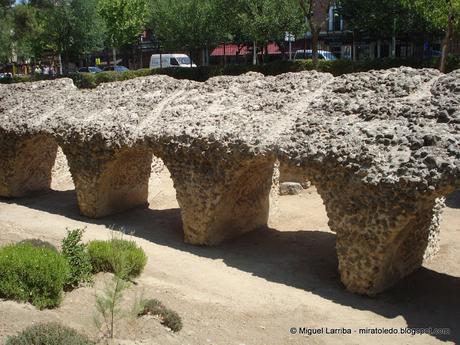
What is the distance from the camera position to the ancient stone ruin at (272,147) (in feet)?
26.0

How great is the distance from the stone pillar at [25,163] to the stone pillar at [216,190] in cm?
522

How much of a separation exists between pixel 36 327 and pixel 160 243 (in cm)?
520

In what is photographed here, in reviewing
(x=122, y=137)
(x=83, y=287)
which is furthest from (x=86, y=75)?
(x=83, y=287)

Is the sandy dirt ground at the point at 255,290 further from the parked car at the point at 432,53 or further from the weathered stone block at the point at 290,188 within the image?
the parked car at the point at 432,53

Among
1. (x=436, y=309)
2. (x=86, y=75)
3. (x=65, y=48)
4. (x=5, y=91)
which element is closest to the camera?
(x=436, y=309)

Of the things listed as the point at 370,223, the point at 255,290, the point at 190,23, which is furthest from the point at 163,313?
the point at 190,23

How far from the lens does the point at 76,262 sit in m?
8.48

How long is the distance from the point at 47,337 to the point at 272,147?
4.79 m

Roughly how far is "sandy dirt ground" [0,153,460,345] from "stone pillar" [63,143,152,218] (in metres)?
0.41

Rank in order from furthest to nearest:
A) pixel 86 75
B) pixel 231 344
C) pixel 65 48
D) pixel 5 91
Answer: pixel 65 48 → pixel 86 75 → pixel 5 91 → pixel 231 344

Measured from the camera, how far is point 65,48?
3522cm

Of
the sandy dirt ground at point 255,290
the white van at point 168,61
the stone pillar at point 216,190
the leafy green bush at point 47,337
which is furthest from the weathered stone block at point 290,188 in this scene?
the white van at point 168,61

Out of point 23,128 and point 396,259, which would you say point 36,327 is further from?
point 23,128

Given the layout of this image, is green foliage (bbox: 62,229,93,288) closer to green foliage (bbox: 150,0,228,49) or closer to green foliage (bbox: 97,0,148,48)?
green foliage (bbox: 150,0,228,49)
